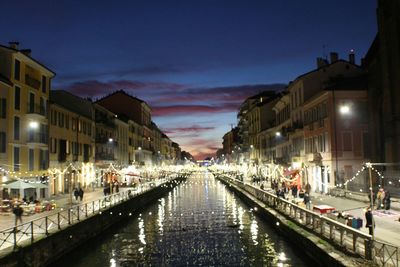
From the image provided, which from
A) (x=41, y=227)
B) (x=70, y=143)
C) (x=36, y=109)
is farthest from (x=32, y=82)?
(x=41, y=227)

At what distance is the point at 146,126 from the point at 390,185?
295 ft

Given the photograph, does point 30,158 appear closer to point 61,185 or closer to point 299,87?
point 61,185

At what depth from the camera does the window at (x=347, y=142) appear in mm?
47250

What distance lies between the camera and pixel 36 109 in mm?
45031

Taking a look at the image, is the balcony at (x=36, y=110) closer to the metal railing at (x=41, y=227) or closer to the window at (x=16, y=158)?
the window at (x=16, y=158)

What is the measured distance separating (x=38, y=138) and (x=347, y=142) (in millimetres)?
30066

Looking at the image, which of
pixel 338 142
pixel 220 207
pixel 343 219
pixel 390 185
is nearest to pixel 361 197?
pixel 390 185

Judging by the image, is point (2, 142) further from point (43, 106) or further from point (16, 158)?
point (43, 106)

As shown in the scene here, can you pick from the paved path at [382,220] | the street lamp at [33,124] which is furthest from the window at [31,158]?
the paved path at [382,220]

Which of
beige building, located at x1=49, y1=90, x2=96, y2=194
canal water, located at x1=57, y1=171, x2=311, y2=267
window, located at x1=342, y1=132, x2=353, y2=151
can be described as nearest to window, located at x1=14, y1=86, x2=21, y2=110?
beige building, located at x1=49, y1=90, x2=96, y2=194

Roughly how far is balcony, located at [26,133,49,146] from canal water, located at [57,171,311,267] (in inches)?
465

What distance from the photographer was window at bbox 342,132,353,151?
47.2 m

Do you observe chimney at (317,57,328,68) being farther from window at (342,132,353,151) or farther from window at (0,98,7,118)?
window at (0,98,7,118)

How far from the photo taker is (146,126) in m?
121
